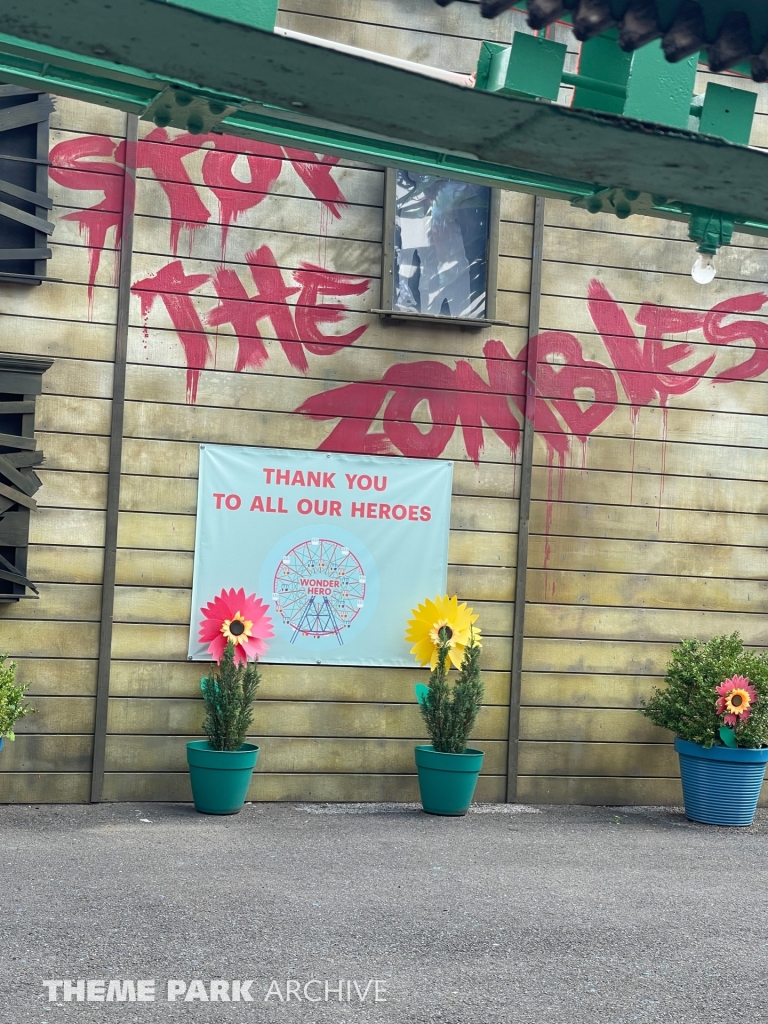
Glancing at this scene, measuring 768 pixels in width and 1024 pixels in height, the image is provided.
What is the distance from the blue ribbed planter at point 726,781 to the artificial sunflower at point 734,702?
227mm

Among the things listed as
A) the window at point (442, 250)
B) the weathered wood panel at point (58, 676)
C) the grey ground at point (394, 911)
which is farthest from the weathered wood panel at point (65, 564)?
the window at point (442, 250)

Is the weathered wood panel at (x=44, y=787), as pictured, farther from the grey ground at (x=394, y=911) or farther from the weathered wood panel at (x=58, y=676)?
the weathered wood panel at (x=58, y=676)

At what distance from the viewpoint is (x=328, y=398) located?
26.4ft

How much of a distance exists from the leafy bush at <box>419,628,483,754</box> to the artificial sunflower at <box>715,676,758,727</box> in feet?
5.26

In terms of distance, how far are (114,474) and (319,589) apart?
1.59m

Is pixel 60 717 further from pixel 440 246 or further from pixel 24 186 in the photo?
pixel 440 246

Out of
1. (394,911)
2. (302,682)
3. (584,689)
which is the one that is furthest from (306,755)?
(394,911)

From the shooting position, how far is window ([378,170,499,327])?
26.8 ft

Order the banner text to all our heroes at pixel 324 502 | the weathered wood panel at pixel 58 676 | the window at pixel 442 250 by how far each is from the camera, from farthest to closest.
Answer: the window at pixel 442 250 < the banner text to all our heroes at pixel 324 502 < the weathered wood panel at pixel 58 676

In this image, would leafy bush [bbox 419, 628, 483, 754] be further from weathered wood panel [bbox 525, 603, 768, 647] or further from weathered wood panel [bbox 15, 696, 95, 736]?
weathered wood panel [bbox 15, 696, 95, 736]

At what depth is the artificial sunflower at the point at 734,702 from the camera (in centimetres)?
775

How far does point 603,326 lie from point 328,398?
2.11 m

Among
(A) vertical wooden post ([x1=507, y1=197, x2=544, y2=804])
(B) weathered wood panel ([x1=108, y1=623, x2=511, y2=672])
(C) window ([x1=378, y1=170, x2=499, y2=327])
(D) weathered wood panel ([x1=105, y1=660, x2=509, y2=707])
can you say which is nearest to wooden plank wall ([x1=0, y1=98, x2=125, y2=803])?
(B) weathered wood panel ([x1=108, y1=623, x2=511, y2=672])

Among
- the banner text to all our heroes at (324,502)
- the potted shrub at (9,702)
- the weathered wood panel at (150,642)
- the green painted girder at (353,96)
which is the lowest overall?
the potted shrub at (9,702)
